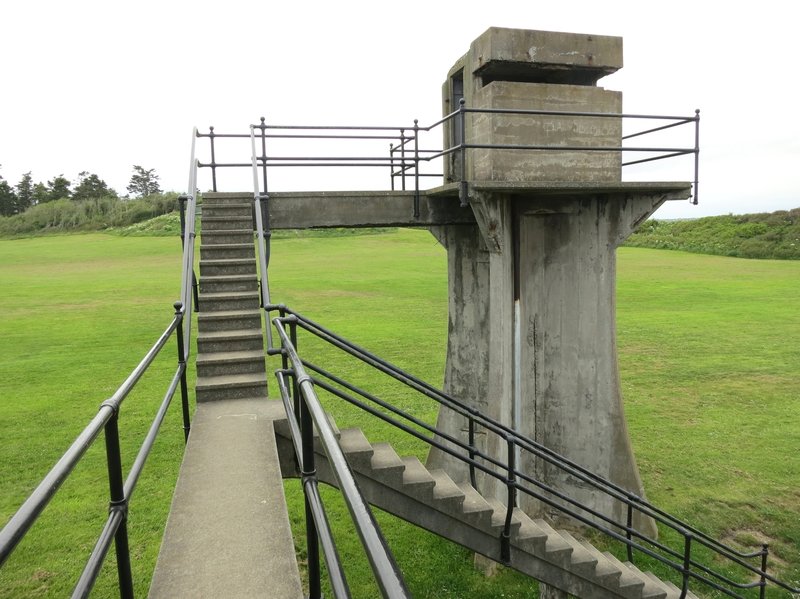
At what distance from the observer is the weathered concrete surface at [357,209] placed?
333 inches

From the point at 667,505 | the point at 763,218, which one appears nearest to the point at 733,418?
the point at 667,505

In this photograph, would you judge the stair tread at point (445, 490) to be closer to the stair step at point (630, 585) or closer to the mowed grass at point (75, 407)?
the stair step at point (630, 585)

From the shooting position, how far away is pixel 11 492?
30.3 ft

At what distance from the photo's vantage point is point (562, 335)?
8672 millimetres

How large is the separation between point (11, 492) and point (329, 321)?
43.7ft

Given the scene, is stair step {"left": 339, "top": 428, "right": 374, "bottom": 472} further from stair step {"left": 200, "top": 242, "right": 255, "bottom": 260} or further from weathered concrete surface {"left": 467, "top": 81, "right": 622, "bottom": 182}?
weathered concrete surface {"left": 467, "top": 81, "right": 622, "bottom": 182}

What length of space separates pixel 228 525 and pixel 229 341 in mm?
3180

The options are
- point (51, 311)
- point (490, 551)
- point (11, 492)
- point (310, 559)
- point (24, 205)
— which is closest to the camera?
point (310, 559)

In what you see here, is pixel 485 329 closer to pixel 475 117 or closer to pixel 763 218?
pixel 475 117

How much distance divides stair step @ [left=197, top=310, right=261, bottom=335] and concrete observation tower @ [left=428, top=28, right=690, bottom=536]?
10.0 feet

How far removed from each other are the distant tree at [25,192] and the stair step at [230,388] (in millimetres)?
95286

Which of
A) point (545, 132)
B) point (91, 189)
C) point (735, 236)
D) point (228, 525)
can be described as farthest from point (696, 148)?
point (91, 189)

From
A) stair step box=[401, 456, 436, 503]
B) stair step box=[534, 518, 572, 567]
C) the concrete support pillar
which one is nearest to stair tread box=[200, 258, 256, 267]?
Answer: the concrete support pillar

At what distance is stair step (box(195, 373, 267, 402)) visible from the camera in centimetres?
592
